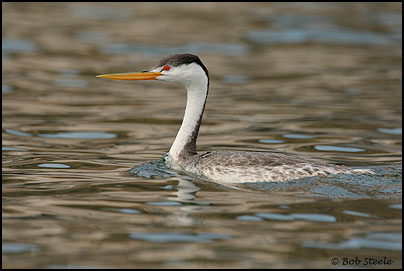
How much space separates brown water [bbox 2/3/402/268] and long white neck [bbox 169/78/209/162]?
0.38 m

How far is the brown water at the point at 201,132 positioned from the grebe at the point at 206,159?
0.61 ft

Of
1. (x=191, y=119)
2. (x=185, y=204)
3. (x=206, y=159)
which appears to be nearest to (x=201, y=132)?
(x=191, y=119)

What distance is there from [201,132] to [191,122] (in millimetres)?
3559

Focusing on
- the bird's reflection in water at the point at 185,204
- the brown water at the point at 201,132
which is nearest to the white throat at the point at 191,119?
the brown water at the point at 201,132

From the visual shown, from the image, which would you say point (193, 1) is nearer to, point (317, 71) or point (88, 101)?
point (317, 71)

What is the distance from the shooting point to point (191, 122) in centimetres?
1008

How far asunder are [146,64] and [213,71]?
1.82m

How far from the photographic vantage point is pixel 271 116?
1472 cm

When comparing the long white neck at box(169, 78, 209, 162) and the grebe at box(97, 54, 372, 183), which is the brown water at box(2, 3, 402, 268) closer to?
the grebe at box(97, 54, 372, 183)

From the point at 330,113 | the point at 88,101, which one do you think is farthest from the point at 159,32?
the point at 330,113

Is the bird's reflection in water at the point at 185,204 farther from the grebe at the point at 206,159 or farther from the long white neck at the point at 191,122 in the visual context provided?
the long white neck at the point at 191,122

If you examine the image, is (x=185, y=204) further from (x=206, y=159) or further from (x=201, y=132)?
(x=201, y=132)

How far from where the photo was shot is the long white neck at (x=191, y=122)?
996cm

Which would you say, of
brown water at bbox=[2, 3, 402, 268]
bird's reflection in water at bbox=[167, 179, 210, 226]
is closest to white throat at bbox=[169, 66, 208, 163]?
brown water at bbox=[2, 3, 402, 268]
